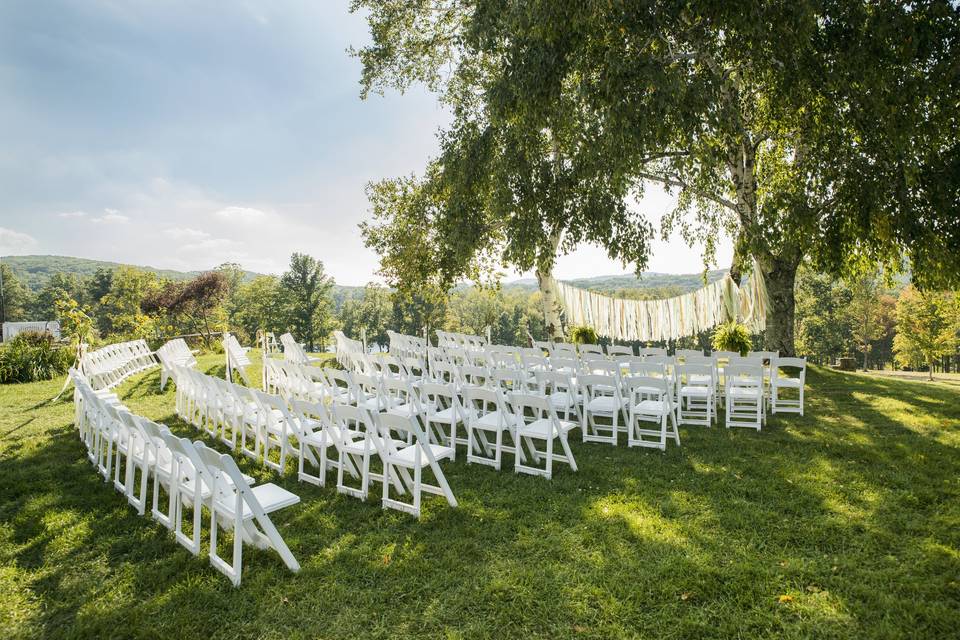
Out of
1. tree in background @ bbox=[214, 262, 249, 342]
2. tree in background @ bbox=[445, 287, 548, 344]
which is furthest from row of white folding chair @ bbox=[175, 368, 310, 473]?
tree in background @ bbox=[445, 287, 548, 344]

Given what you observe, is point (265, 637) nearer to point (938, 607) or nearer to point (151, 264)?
point (938, 607)

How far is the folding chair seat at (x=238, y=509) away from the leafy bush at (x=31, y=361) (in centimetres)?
1052

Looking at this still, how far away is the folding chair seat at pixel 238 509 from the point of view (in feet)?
8.43

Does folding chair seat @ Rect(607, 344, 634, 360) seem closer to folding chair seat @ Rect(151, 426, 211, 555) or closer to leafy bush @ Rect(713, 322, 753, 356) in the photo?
leafy bush @ Rect(713, 322, 753, 356)

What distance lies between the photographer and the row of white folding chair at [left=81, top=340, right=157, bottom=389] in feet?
24.5

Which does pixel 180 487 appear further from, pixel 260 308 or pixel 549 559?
pixel 260 308

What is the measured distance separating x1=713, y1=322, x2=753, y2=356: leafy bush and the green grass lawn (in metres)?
5.74

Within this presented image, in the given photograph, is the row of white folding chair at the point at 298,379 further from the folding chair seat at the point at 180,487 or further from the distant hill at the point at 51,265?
the distant hill at the point at 51,265


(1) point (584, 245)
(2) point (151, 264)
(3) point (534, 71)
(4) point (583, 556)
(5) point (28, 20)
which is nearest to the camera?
(4) point (583, 556)

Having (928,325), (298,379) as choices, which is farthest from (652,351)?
(928,325)

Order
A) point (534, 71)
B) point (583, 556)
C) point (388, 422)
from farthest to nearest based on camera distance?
point (534, 71) < point (388, 422) < point (583, 556)

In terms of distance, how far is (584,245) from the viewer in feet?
31.9

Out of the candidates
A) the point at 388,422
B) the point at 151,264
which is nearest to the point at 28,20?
the point at 388,422

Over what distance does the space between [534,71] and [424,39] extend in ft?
21.7
